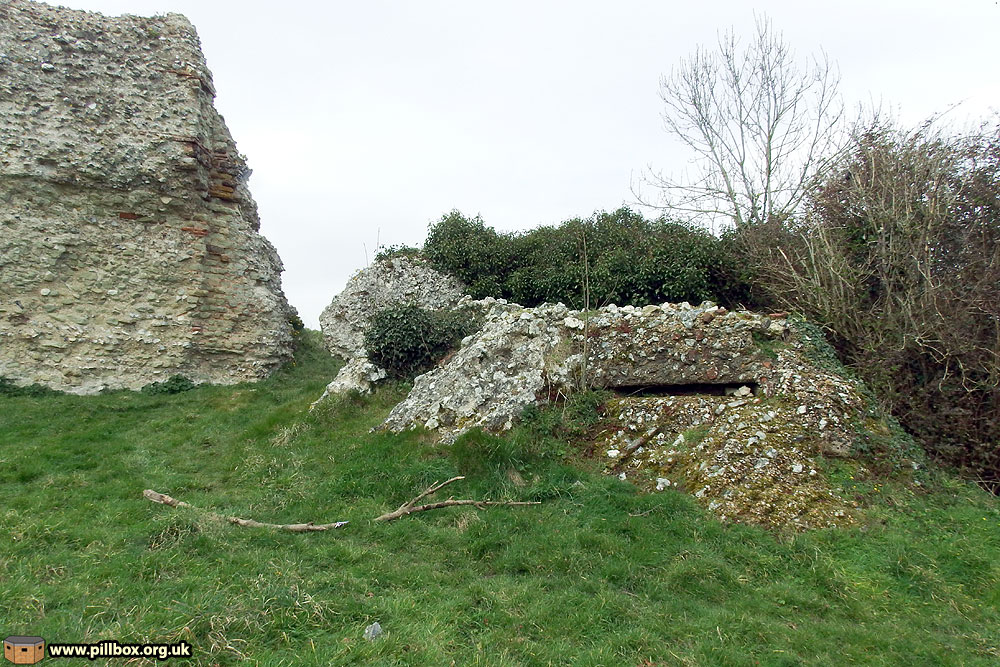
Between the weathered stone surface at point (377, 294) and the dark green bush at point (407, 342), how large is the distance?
3462 millimetres

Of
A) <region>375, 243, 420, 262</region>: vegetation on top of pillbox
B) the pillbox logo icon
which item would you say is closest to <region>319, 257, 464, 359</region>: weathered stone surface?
<region>375, 243, 420, 262</region>: vegetation on top of pillbox

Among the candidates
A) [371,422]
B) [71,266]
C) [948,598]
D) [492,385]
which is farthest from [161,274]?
[948,598]

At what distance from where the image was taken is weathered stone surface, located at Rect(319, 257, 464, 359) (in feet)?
44.5

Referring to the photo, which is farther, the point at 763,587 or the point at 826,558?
the point at 826,558

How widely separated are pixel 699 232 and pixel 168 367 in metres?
11.7

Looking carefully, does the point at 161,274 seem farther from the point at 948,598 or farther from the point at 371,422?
the point at 948,598

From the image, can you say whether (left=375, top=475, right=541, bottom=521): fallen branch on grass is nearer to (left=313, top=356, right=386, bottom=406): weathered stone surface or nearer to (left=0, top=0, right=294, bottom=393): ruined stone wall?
(left=313, top=356, right=386, bottom=406): weathered stone surface

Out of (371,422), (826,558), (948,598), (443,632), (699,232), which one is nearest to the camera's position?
(443,632)

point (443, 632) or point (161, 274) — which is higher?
point (161, 274)

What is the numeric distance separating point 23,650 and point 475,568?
3045mm

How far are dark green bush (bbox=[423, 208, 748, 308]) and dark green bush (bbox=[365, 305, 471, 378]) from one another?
2855mm

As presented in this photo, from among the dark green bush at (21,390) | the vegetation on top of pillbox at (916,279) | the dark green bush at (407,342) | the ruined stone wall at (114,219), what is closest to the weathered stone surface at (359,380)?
the dark green bush at (407,342)

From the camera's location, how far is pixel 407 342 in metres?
9.74

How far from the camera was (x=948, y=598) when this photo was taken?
4531mm
